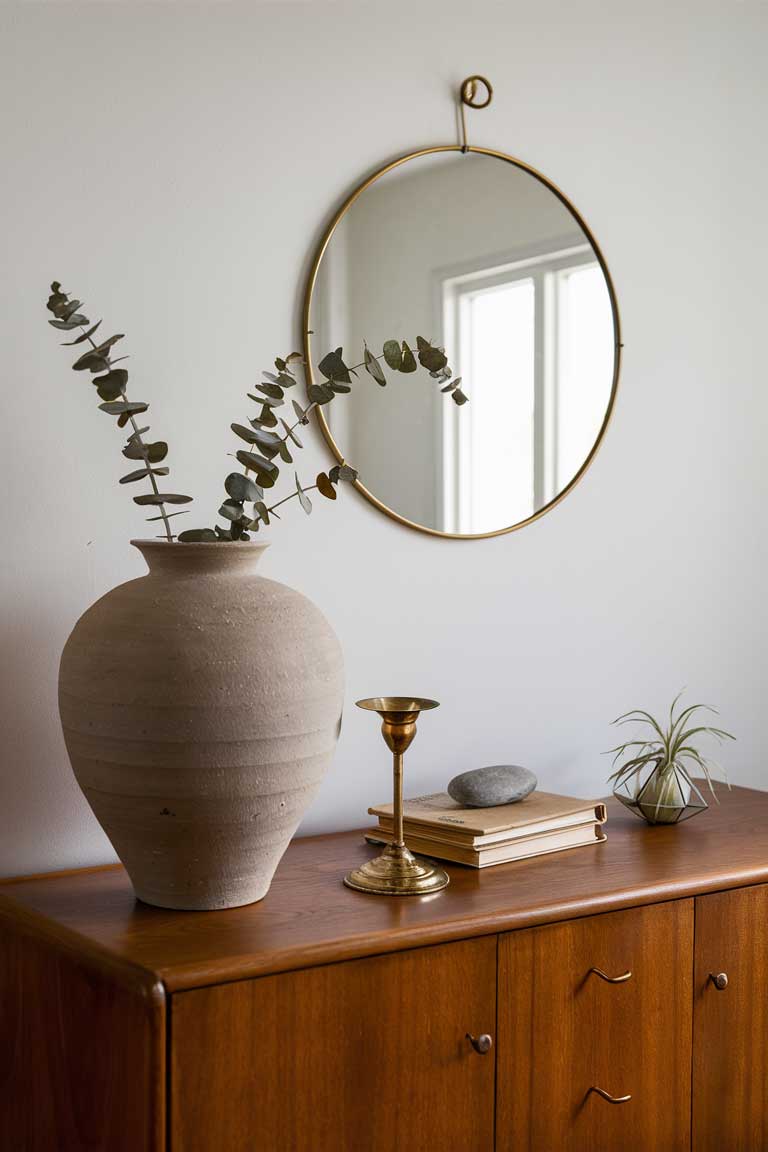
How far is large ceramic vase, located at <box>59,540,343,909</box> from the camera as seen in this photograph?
1357 mm

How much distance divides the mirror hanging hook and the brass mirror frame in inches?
1.6

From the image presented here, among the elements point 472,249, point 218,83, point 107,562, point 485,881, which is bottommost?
point 485,881

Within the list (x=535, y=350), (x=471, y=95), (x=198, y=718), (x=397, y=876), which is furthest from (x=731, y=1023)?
(x=471, y=95)

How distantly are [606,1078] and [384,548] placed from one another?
0.81 m

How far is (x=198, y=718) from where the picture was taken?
1.36 metres

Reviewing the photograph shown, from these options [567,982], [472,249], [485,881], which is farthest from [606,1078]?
[472,249]

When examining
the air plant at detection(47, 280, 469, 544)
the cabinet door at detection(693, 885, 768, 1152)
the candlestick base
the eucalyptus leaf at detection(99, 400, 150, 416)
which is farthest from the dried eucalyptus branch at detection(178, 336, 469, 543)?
the cabinet door at detection(693, 885, 768, 1152)

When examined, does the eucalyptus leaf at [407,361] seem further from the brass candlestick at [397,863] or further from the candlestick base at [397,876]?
the candlestick base at [397,876]

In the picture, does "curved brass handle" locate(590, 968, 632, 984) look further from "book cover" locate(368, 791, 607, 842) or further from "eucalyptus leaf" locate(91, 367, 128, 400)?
"eucalyptus leaf" locate(91, 367, 128, 400)

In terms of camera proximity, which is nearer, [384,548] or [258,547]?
[258,547]

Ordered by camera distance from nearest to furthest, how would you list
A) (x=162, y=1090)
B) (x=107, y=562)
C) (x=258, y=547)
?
(x=162, y=1090) < (x=258, y=547) < (x=107, y=562)

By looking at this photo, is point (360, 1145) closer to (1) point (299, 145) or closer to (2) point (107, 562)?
(2) point (107, 562)

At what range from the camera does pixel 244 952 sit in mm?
1284

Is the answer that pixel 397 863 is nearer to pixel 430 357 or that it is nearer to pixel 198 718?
pixel 198 718
